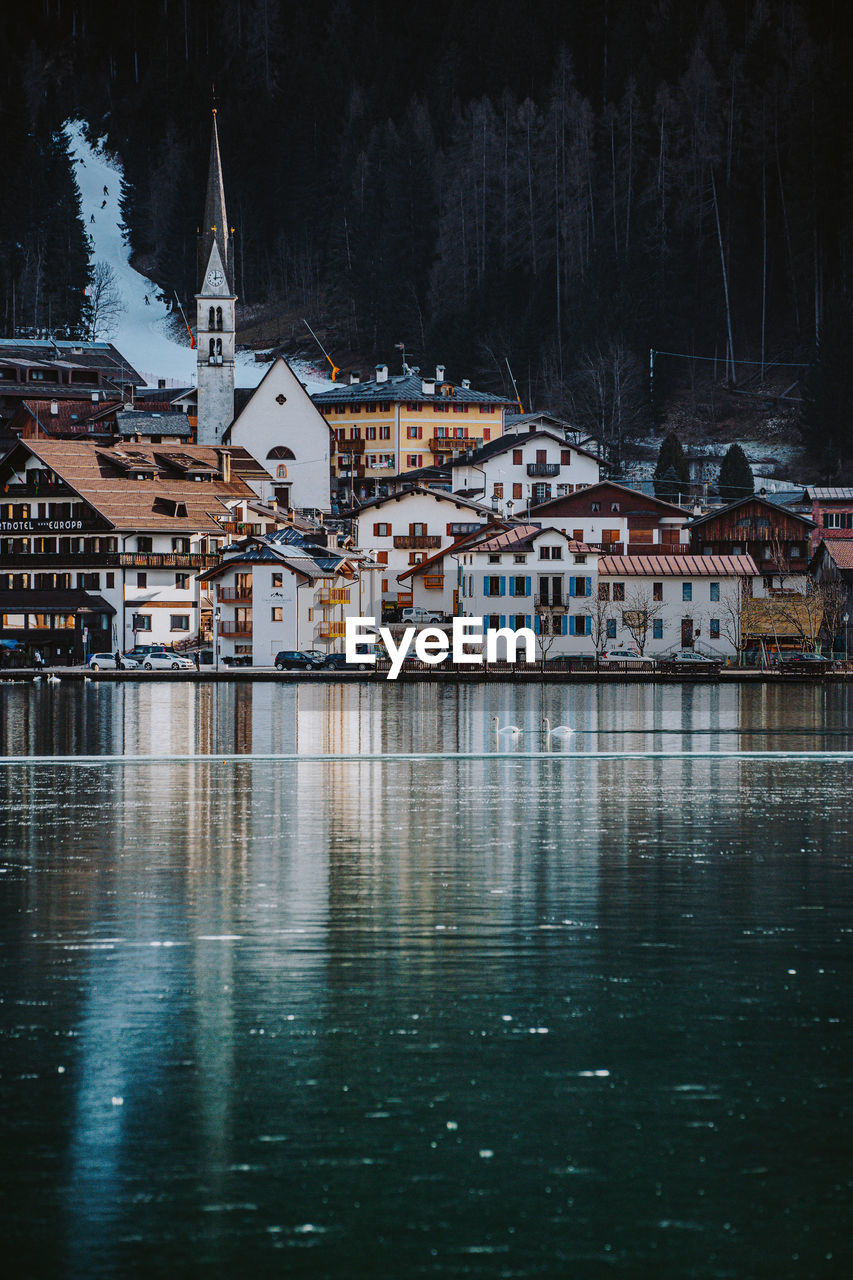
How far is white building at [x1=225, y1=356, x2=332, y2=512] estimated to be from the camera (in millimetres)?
96188

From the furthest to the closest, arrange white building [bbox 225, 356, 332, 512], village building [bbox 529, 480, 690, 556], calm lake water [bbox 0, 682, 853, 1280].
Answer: white building [bbox 225, 356, 332, 512]
village building [bbox 529, 480, 690, 556]
calm lake water [bbox 0, 682, 853, 1280]

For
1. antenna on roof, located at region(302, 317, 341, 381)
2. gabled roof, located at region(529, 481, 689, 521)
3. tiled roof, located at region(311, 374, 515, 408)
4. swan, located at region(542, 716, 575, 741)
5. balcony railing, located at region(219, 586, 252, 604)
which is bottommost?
swan, located at region(542, 716, 575, 741)

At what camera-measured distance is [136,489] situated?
78500 millimetres

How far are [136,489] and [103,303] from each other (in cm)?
7047

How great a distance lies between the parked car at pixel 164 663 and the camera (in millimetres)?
71062

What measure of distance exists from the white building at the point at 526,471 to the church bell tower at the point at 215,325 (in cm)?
1797

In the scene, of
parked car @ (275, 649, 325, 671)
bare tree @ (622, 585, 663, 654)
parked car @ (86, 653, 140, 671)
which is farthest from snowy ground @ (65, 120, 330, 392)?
parked car @ (86, 653, 140, 671)

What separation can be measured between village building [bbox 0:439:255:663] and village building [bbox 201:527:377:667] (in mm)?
2309

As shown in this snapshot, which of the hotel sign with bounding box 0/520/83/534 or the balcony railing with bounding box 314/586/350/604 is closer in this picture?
the balcony railing with bounding box 314/586/350/604

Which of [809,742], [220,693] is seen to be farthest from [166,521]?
[809,742]

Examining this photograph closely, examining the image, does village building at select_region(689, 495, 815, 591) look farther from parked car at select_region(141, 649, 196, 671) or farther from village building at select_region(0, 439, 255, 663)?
parked car at select_region(141, 649, 196, 671)

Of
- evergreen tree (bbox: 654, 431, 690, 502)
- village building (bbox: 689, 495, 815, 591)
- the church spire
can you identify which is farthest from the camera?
the church spire

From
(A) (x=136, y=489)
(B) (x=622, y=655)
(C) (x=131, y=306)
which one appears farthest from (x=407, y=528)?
(C) (x=131, y=306)

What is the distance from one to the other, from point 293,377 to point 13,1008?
85971 millimetres
